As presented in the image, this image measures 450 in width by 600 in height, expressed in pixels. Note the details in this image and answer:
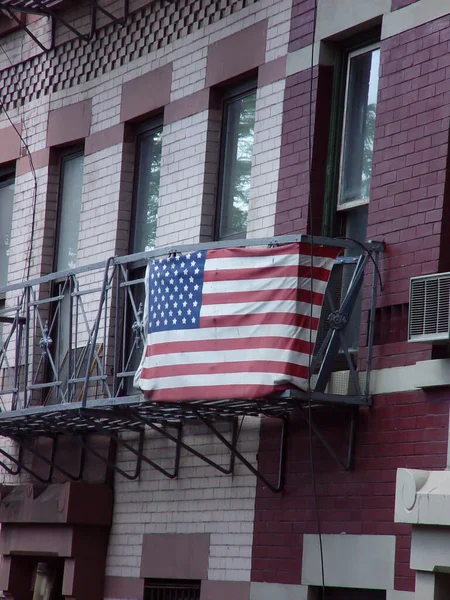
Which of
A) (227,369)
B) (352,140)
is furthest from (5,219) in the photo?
(227,369)

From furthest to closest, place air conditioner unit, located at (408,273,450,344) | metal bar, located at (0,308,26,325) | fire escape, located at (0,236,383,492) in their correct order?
1. metal bar, located at (0,308,26,325)
2. fire escape, located at (0,236,383,492)
3. air conditioner unit, located at (408,273,450,344)

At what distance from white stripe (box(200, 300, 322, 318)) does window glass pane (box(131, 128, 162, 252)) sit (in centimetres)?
315

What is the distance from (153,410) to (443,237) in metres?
2.92

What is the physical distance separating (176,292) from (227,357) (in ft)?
2.50

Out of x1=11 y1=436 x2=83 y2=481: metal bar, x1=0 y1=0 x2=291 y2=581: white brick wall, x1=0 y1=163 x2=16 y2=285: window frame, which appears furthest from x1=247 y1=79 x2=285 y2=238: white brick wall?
x1=0 y1=163 x2=16 y2=285: window frame

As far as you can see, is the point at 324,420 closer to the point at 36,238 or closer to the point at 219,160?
the point at 219,160

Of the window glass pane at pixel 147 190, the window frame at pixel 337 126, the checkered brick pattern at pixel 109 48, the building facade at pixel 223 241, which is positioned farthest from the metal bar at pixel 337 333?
the window glass pane at pixel 147 190

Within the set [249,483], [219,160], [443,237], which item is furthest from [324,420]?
[219,160]

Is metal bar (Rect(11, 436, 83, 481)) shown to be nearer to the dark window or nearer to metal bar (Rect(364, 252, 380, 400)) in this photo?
the dark window

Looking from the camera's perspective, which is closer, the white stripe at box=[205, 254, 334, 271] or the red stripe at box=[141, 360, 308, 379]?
the red stripe at box=[141, 360, 308, 379]

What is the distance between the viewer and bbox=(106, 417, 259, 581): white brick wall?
11.9 meters

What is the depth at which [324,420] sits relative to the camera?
11.2 meters

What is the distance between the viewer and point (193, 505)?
12539 millimetres

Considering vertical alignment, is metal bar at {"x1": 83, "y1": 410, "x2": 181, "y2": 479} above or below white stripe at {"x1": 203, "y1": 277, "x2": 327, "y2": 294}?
below
